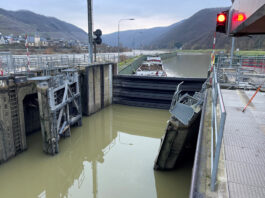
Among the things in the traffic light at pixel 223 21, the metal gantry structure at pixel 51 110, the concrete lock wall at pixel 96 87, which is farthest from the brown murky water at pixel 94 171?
the traffic light at pixel 223 21

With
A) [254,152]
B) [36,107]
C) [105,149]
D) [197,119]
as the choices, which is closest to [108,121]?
[105,149]

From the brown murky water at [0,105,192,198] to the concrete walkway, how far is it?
10.7 ft

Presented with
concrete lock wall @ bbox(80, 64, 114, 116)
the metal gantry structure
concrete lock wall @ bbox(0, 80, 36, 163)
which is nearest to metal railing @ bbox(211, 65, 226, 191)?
the metal gantry structure

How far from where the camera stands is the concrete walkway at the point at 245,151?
2.42m

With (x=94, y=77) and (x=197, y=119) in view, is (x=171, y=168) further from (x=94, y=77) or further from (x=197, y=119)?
(x=94, y=77)

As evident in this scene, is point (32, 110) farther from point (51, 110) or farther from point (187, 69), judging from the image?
point (187, 69)

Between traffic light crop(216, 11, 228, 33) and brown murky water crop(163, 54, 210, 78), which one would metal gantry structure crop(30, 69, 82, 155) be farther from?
brown murky water crop(163, 54, 210, 78)

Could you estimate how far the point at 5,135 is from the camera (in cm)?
754

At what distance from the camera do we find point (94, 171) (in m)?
7.92

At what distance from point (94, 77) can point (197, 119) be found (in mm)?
8920

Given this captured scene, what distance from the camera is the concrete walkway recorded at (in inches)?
95.1

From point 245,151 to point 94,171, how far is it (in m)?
6.06

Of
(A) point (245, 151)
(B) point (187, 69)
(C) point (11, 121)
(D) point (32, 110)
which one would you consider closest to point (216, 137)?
(A) point (245, 151)

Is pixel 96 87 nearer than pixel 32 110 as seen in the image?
No
